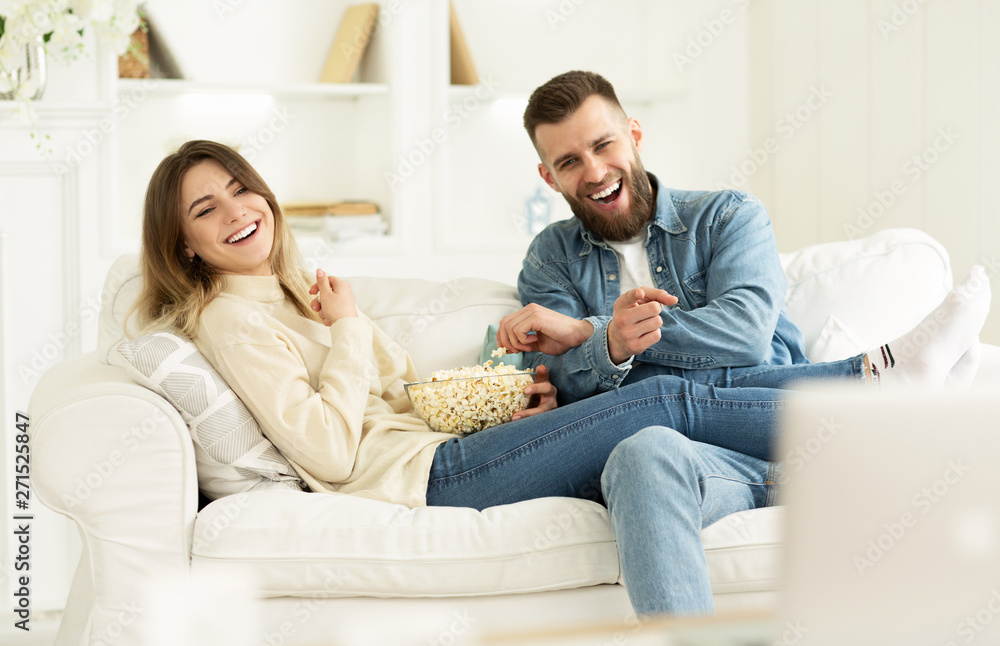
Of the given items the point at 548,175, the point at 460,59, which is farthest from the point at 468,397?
the point at 460,59

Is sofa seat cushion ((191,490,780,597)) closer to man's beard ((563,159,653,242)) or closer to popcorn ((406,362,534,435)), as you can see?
popcorn ((406,362,534,435))

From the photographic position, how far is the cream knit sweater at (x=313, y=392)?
1.48m

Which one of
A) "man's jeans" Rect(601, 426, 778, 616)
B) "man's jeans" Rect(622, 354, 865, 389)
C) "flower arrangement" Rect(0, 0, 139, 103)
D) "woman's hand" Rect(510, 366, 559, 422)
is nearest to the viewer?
"man's jeans" Rect(601, 426, 778, 616)

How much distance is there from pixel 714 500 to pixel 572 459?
0.26 m

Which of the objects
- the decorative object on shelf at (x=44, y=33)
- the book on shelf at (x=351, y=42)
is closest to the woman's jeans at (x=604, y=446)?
the decorative object on shelf at (x=44, y=33)

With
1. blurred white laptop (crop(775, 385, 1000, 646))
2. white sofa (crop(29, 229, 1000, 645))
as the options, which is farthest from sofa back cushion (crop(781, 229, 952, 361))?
blurred white laptop (crop(775, 385, 1000, 646))

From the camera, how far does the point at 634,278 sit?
77.3 inches

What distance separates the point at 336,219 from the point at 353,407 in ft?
4.57

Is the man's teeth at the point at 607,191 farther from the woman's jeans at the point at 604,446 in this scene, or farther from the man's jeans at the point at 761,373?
the woman's jeans at the point at 604,446

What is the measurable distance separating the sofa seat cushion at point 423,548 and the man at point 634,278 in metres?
0.36

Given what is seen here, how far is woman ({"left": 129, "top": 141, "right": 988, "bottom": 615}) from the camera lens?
1466mm

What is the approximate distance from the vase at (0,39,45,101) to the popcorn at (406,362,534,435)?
55.9 inches

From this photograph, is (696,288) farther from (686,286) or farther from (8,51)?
(8,51)

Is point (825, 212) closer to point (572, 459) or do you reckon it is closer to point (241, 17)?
point (572, 459)
